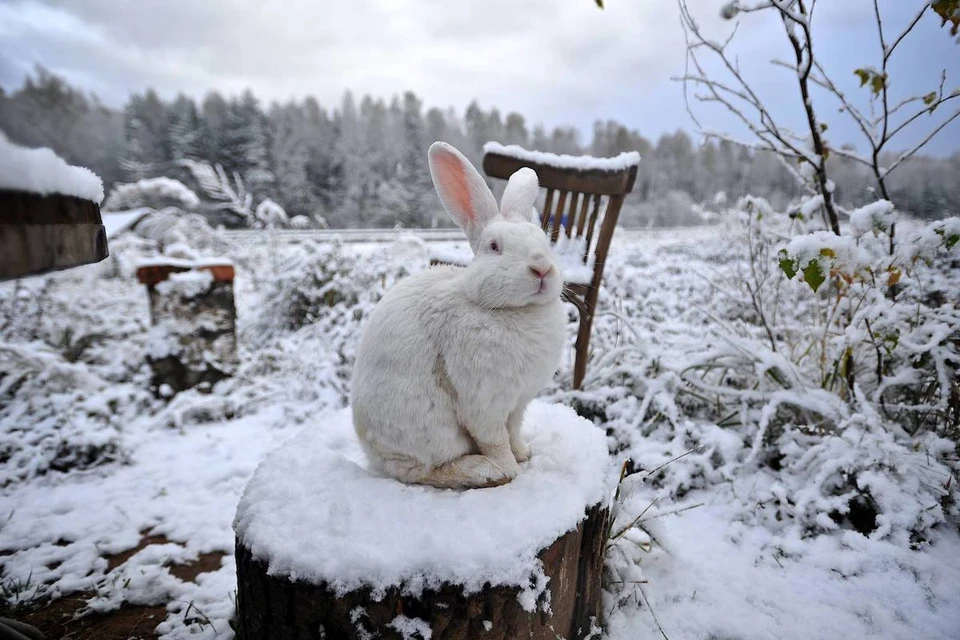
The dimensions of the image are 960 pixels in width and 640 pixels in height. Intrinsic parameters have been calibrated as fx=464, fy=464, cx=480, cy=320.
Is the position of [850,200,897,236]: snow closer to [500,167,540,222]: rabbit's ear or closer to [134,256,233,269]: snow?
[500,167,540,222]: rabbit's ear

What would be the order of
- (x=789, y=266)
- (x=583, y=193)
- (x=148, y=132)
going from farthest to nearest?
(x=148, y=132) < (x=583, y=193) < (x=789, y=266)

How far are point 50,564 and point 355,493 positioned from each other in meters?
1.61

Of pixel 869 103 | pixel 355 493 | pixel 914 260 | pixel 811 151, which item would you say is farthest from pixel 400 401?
pixel 869 103

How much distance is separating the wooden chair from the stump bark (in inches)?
56.0

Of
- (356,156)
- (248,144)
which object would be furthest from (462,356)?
(248,144)

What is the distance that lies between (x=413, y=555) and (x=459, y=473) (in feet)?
0.97

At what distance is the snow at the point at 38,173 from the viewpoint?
575 mm

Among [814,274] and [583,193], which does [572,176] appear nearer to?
[583,193]

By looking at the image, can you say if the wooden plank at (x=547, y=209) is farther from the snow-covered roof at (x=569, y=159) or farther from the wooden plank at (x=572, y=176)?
the snow-covered roof at (x=569, y=159)

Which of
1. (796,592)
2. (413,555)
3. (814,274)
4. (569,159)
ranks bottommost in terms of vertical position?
(796,592)

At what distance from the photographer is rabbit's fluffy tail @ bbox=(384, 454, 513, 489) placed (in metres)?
1.25

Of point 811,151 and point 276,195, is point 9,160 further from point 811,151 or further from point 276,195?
point 276,195

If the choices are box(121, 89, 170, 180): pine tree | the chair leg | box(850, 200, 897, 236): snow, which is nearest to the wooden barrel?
the chair leg

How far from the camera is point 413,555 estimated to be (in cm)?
98
